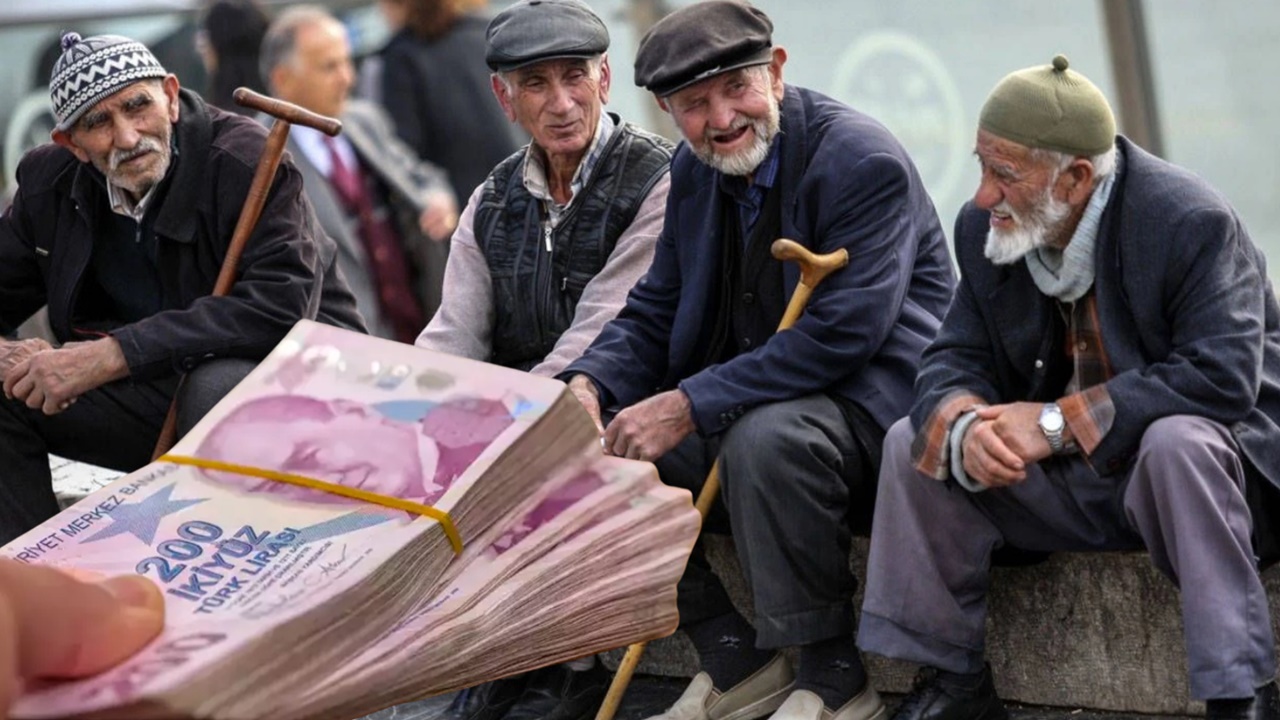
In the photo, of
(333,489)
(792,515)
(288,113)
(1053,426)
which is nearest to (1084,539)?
(1053,426)

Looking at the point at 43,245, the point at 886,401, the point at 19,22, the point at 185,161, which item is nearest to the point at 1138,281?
the point at 886,401

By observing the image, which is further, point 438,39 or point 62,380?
point 438,39

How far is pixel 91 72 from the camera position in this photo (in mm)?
5500

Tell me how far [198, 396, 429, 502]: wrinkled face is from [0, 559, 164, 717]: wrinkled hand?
1.84 feet

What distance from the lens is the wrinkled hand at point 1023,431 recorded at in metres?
4.18

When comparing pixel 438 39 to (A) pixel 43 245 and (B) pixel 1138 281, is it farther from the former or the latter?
(B) pixel 1138 281

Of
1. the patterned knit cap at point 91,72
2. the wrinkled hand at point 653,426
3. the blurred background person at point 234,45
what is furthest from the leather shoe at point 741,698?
the blurred background person at point 234,45

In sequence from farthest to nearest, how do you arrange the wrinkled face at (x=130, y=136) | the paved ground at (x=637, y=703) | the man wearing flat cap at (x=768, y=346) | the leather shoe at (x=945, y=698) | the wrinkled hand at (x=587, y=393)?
the wrinkled face at (x=130, y=136), the paved ground at (x=637, y=703), the wrinkled hand at (x=587, y=393), the man wearing flat cap at (x=768, y=346), the leather shoe at (x=945, y=698)

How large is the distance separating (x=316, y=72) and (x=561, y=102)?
2.80 m

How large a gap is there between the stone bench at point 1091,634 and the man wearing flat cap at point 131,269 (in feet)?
6.61

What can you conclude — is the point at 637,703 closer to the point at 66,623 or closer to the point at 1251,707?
the point at 1251,707

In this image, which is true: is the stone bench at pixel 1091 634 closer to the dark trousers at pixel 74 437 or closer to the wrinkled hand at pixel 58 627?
the wrinkled hand at pixel 58 627

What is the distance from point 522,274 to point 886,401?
3.75ft

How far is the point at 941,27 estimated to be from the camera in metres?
8.62
